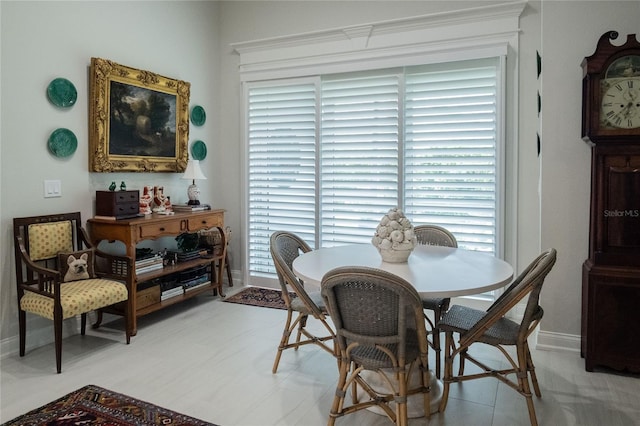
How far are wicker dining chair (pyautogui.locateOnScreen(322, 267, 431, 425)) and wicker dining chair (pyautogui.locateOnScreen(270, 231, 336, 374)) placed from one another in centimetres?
42

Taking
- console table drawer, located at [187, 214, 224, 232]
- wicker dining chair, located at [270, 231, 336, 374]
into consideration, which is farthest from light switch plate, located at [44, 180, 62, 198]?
wicker dining chair, located at [270, 231, 336, 374]

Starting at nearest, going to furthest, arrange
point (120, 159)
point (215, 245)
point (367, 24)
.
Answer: point (120, 159) < point (367, 24) < point (215, 245)

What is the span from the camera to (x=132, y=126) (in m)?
3.94

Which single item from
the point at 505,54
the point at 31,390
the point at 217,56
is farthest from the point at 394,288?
the point at 217,56

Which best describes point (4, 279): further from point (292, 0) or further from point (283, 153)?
point (292, 0)

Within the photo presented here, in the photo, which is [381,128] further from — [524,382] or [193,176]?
[524,382]

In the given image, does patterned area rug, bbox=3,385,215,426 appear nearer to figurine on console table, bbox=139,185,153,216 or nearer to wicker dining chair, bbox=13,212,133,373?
wicker dining chair, bbox=13,212,133,373

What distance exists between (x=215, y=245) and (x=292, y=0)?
2.65m

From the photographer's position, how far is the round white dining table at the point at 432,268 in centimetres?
211

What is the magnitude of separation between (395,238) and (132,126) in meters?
2.67

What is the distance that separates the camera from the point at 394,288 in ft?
6.09

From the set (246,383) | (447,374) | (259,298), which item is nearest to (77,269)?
(246,383)

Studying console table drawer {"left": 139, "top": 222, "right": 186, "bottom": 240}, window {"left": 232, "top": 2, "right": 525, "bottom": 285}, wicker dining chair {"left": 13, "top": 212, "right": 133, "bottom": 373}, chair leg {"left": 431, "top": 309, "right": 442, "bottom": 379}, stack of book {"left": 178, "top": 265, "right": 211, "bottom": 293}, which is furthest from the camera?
stack of book {"left": 178, "top": 265, "right": 211, "bottom": 293}

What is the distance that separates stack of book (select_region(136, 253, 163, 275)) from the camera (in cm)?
362
